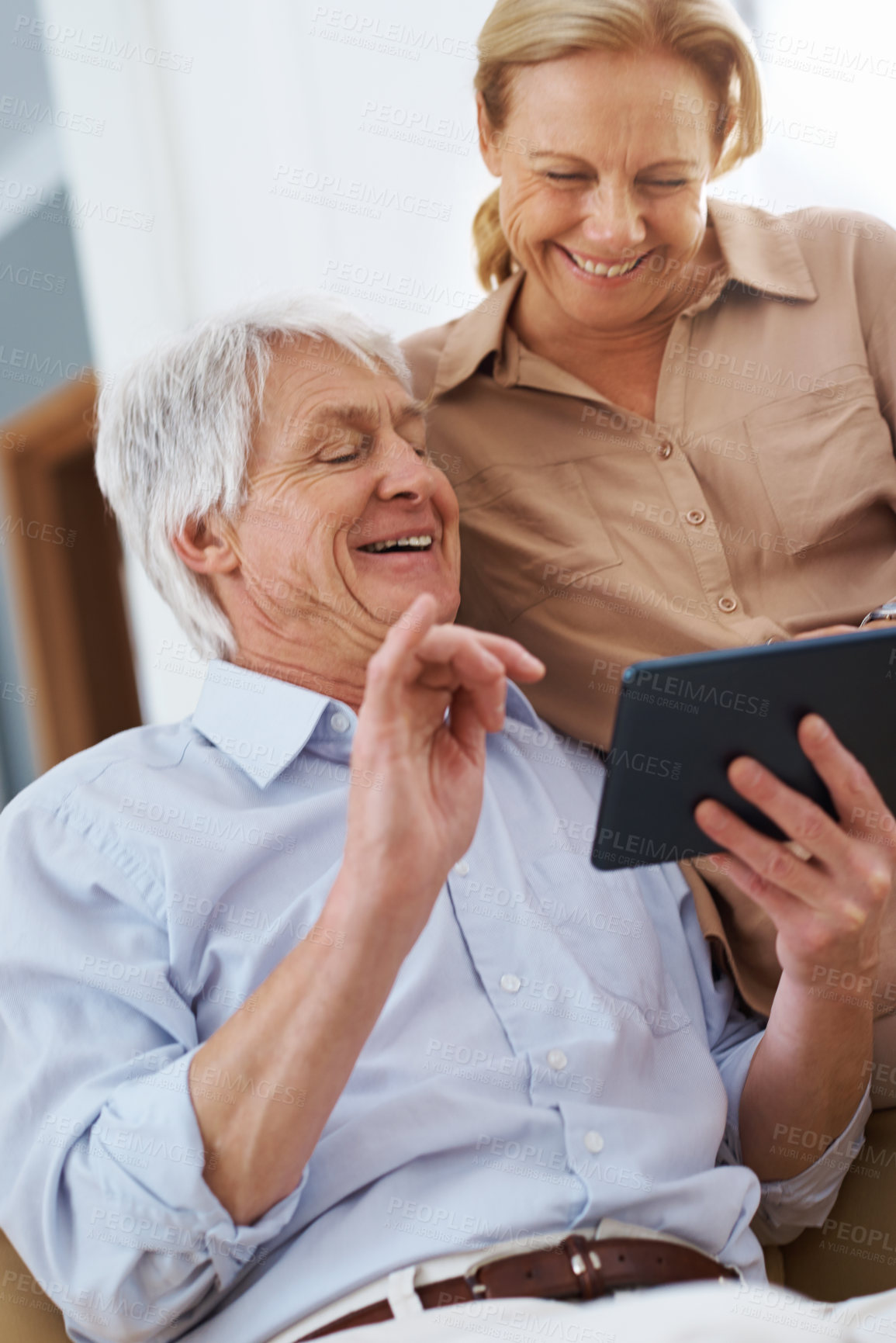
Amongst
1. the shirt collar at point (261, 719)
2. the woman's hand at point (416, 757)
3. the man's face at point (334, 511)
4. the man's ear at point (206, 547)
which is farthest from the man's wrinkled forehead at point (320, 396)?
the woman's hand at point (416, 757)

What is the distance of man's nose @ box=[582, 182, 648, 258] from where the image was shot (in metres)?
1.32

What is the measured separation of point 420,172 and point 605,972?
171 centimetres

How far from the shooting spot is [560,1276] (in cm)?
88

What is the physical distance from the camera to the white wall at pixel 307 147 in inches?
66.4

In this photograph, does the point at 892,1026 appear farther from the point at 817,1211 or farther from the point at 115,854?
the point at 115,854

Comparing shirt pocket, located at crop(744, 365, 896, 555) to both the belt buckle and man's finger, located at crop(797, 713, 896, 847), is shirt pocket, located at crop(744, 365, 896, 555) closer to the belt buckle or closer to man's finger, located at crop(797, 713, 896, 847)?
man's finger, located at crop(797, 713, 896, 847)

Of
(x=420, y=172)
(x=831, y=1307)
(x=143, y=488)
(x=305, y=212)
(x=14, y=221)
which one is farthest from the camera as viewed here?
(x=14, y=221)

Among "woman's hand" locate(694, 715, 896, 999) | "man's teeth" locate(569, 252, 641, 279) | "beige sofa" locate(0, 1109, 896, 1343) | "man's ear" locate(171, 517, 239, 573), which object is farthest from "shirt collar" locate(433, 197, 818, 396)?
"beige sofa" locate(0, 1109, 896, 1343)

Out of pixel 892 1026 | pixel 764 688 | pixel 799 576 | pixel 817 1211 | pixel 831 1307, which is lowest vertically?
pixel 817 1211

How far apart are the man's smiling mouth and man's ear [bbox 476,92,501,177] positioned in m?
0.49

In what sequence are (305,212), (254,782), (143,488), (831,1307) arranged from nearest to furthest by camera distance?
1. (831,1307)
2. (254,782)
3. (143,488)
4. (305,212)

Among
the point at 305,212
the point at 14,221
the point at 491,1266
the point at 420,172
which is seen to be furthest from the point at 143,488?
the point at 14,221

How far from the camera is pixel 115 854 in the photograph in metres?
1.01

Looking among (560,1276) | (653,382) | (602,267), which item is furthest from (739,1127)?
(602,267)
